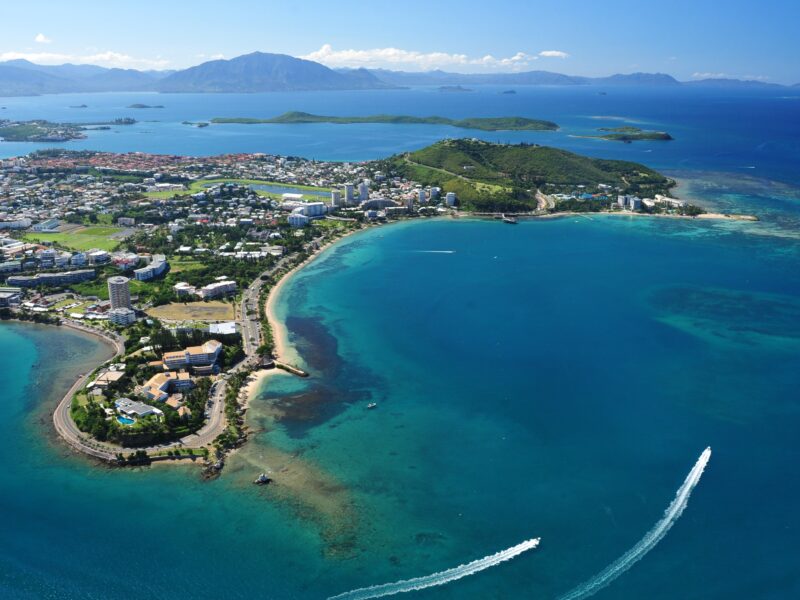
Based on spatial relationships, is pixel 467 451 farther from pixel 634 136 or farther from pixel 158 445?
pixel 634 136

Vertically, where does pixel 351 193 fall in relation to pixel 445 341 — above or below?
above

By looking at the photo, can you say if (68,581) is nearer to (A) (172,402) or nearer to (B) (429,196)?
(A) (172,402)

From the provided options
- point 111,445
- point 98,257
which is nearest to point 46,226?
point 98,257

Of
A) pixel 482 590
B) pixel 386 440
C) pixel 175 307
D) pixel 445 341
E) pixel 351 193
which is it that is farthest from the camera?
pixel 351 193

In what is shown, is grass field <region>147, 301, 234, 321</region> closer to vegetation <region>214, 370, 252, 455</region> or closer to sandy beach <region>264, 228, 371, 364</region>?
sandy beach <region>264, 228, 371, 364</region>

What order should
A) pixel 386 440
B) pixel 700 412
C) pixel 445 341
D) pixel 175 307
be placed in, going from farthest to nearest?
Result: pixel 175 307
pixel 445 341
pixel 700 412
pixel 386 440

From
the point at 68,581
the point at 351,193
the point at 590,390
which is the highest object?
the point at 351,193

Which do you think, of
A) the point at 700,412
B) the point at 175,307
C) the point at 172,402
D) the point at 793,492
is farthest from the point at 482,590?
the point at 175,307

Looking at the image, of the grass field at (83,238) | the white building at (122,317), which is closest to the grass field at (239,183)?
the grass field at (83,238)
